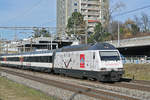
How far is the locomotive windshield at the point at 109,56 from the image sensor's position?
18.7 m

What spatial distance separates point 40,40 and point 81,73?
178 ft

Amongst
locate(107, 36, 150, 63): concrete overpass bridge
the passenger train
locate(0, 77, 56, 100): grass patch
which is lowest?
locate(0, 77, 56, 100): grass patch

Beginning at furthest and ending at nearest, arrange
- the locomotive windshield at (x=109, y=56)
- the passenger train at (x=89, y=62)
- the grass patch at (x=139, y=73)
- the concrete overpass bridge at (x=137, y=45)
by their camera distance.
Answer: the concrete overpass bridge at (x=137, y=45) → the grass patch at (x=139, y=73) → the locomotive windshield at (x=109, y=56) → the passenger train at (x=89, y=62)

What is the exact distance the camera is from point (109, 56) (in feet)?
62.1

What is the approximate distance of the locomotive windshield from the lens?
18.7 metres

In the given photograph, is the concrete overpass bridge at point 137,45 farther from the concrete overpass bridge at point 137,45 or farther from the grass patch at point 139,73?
the grass patch at point 139,73

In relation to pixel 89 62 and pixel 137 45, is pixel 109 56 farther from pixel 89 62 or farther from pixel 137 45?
pixel 137 45

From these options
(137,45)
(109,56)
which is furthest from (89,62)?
(137,45)

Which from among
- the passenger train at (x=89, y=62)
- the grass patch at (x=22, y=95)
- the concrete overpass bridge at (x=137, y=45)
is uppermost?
the concrete overpass bridge at (x=137, y=45)

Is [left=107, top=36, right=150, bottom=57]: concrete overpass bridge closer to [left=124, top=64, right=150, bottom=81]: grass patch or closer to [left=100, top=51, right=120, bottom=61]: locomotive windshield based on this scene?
[left=124, top=64, right=150, bottom=81]: grass patch

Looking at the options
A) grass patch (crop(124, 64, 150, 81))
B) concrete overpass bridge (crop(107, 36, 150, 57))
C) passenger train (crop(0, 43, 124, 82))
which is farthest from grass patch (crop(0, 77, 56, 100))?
concrete overpass bridge (crop(107, 36, 150, 57))

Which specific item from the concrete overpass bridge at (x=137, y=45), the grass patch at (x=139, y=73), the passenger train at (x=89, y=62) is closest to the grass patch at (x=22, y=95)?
the passenger train at (x=89, y=62)

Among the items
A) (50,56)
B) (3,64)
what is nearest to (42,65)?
(50,56)

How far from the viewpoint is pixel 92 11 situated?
10412cm
